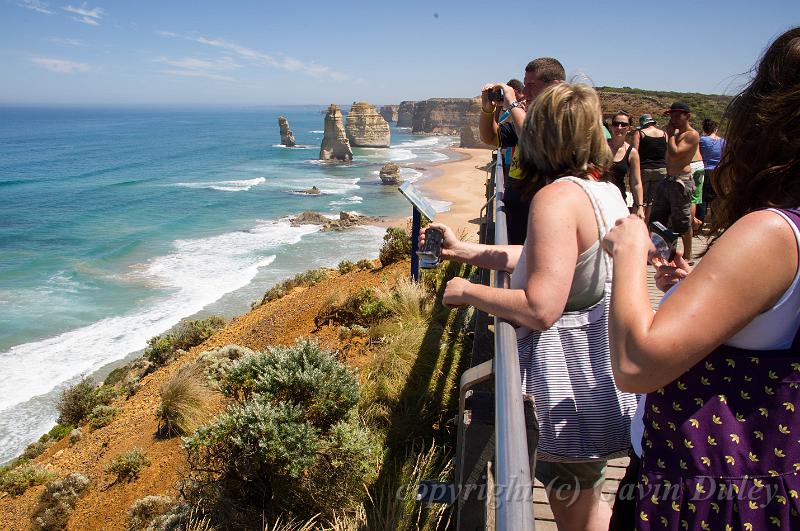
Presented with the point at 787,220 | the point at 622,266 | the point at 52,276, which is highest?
the point at 787,220

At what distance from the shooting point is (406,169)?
68.7 meters

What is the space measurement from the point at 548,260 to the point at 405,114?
169m

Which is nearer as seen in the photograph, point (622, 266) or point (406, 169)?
point (622, 266)

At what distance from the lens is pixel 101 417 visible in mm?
9703

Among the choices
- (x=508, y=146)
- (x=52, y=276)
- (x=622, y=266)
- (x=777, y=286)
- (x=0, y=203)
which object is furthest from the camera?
(x=0, y=203)

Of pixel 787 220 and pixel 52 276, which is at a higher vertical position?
pixel 787 220

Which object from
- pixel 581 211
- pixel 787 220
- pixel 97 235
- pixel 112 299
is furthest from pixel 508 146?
pixel 97 235

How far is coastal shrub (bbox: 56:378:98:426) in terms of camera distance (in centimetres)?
1140

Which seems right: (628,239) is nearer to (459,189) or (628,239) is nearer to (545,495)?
(545,495)

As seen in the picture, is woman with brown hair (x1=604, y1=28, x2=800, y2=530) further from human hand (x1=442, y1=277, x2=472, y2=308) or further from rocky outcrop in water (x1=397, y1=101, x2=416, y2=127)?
rocky outcrop in water (x1=397, y1=101, x2=416, y2=127)

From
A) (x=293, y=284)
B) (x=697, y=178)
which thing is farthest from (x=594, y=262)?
(x=293, y=284)

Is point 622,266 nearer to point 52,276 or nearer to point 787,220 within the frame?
point 787,220

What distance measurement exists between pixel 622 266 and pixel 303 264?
27133 mm

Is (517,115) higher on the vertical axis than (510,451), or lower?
higher
